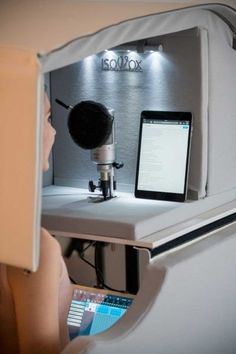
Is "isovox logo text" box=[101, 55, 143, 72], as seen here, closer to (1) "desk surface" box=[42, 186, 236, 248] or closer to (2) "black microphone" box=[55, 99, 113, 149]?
(2) "black microphone" box=[55, 99, 113, 149]

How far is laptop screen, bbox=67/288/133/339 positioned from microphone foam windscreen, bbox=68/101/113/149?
44 centimetres

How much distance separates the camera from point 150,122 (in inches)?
97.2

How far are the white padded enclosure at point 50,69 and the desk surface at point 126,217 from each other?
0.08 meters

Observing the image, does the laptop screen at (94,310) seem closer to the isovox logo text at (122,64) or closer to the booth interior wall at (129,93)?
the booth interior wall at (129,93)

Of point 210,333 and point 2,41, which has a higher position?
point 2,41

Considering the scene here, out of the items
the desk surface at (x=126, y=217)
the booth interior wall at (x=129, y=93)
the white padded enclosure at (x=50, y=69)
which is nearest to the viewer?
the white padded enclosure at (x=50, y=69)

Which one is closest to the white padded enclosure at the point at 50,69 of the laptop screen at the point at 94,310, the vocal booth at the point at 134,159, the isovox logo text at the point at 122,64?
the vocal booth at the point at 134,159

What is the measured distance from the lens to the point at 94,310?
7.59 feet

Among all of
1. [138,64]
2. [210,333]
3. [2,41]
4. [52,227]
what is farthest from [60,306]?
[138,64]

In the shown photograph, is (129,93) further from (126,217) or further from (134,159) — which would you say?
(126,217)

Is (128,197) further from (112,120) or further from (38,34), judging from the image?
(38,34)

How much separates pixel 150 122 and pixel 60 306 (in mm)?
710

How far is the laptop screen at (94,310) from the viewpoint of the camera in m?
2.27

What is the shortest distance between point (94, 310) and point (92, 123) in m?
0.55
